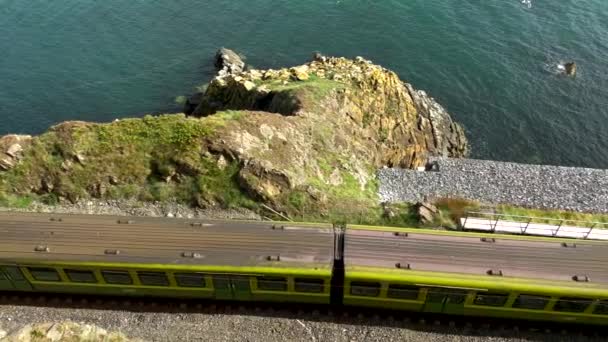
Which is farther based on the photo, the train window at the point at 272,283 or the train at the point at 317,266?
the train window at the point at 272,283

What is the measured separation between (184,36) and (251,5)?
37.3ft

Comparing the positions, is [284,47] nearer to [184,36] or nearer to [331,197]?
[184,36]

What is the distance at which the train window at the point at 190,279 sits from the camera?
62.8ft

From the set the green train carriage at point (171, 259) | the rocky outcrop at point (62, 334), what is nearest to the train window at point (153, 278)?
the green train carriage at point (171, 259)

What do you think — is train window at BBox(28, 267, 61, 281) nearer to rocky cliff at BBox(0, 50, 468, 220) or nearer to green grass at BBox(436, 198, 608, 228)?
rocky cliff at BBox(0, 50, 468, 220)

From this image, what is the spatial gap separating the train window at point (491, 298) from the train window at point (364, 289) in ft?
13.4

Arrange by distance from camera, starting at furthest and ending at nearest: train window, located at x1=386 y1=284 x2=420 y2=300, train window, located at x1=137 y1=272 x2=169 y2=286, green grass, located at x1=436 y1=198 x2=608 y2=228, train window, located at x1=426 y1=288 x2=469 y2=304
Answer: green grass, located at x1=436 y1=198 x2=608 y2=228 < train window, located at x1=137 y1=272 x2=169 y2=286 < train window, located at x1=386 y1=284 x2=420 y2=300 < train window, located at x1=426 y1=288 x2=469 y2=304

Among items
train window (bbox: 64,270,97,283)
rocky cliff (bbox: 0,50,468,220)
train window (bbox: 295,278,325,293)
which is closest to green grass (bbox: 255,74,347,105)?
rocky cliff (bbox: 0,50,468,220)

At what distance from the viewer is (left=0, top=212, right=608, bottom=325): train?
61.0ft

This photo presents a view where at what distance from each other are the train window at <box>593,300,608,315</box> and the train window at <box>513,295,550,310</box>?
2.03 m

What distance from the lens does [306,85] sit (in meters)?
35.1

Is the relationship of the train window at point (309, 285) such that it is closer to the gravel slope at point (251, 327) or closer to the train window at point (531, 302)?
the gravel slope at point (251, 327)

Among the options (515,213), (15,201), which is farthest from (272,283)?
(515,213)

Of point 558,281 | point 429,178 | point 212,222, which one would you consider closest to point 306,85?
point 429,178
